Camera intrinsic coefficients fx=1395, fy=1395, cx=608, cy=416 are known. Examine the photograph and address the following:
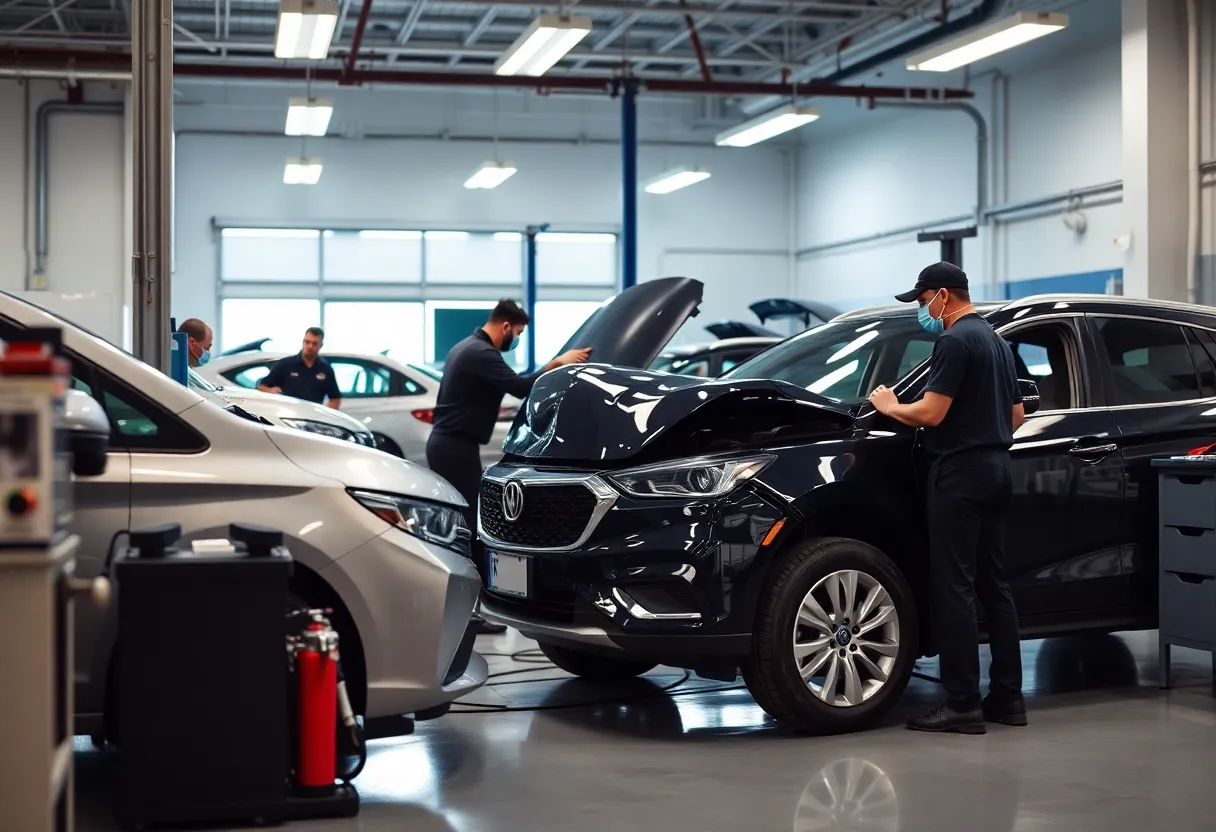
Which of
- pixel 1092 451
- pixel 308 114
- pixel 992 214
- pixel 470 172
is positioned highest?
pixel 470 172

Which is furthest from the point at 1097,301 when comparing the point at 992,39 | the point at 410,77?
the point at 410,77

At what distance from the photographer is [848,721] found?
491 cm

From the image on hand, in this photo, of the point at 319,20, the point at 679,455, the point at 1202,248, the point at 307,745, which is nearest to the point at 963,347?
the point at 679,455

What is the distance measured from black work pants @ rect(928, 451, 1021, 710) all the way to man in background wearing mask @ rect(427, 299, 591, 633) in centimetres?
263

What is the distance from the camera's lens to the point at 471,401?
702cm

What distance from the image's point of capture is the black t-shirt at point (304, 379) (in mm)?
10867

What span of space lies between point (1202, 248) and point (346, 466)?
10.7 m

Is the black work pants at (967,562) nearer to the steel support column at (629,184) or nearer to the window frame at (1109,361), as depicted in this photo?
the window frame at (1109,361)

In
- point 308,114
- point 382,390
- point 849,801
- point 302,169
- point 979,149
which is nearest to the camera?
point 849,801

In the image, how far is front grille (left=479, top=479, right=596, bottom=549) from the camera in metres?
4.92

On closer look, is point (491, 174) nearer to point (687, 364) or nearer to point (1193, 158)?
point (687, 364)

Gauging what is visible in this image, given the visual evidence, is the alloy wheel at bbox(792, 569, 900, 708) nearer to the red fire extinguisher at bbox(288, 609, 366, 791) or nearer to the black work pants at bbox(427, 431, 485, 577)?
the red fire extinguisher at bbox(288, 609, 366, 791)

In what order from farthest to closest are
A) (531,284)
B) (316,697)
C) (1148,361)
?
(531,284) < (1148,361) < (316,697)

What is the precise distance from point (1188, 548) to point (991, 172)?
14148 millimetres
